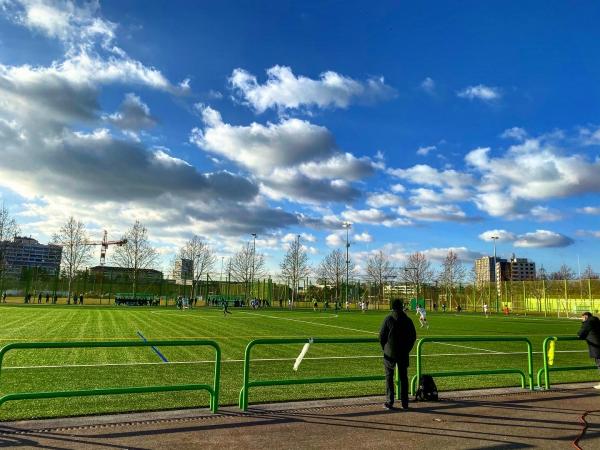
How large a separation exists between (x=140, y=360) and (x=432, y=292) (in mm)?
79539

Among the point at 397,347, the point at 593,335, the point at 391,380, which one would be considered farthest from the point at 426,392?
the point at 593,335

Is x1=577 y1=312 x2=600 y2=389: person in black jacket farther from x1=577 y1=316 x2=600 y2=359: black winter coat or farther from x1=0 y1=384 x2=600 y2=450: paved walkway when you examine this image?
x1=0 y1=384 x2=600 y2=450: paved walkway

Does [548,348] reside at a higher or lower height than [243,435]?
higher

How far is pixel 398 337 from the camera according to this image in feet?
25.5

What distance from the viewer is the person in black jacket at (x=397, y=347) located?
7.73 m

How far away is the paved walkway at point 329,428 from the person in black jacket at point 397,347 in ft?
1.00

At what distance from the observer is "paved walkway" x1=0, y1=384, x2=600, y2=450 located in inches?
230

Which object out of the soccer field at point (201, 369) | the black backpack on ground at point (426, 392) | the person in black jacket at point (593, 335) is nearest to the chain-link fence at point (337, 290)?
the soccer field at point (201, 369)

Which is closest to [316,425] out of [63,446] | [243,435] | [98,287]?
[243,435]

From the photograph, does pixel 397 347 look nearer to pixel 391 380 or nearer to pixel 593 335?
pixel 391 380

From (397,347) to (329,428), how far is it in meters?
1.89

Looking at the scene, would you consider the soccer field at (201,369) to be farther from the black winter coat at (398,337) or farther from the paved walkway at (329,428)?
the black winter coat at (398,337)

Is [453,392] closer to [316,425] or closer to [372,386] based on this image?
[372,386]

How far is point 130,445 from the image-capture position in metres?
5.64
